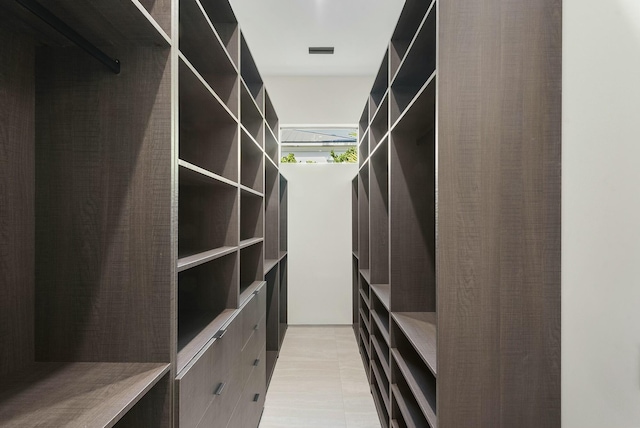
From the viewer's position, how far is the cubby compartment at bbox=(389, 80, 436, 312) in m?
1.84

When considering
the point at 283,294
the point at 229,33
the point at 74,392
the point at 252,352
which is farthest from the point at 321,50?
the point at 74,392

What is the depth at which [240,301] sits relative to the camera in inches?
70.1

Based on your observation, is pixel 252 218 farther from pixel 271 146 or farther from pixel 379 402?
pixel 379 402

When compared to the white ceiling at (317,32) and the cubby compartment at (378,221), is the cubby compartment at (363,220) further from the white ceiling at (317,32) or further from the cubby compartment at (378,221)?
the white ceiling at (317,32)

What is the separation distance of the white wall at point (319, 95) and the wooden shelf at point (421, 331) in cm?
295

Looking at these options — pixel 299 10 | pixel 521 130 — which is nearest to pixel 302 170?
pixel 299 10

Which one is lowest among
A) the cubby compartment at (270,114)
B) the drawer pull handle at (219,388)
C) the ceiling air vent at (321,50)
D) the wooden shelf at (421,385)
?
the wooden shelf at (421,385)

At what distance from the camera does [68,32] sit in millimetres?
798

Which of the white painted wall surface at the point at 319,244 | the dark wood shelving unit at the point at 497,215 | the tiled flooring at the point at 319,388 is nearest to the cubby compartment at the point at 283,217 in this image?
the white painted wall surface at the point at 319,244

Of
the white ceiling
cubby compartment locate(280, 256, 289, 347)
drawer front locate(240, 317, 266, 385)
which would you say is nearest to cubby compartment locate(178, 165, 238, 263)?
drawer front locate(240, 317, 266, 385)

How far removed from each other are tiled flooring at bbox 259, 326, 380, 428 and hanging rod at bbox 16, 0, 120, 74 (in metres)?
2.19

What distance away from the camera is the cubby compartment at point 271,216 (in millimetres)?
3252

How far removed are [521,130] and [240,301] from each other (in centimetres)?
142

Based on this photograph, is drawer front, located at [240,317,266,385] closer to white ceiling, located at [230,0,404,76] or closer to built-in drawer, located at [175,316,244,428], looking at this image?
built-in drawer, located at [175,316,244,428]
